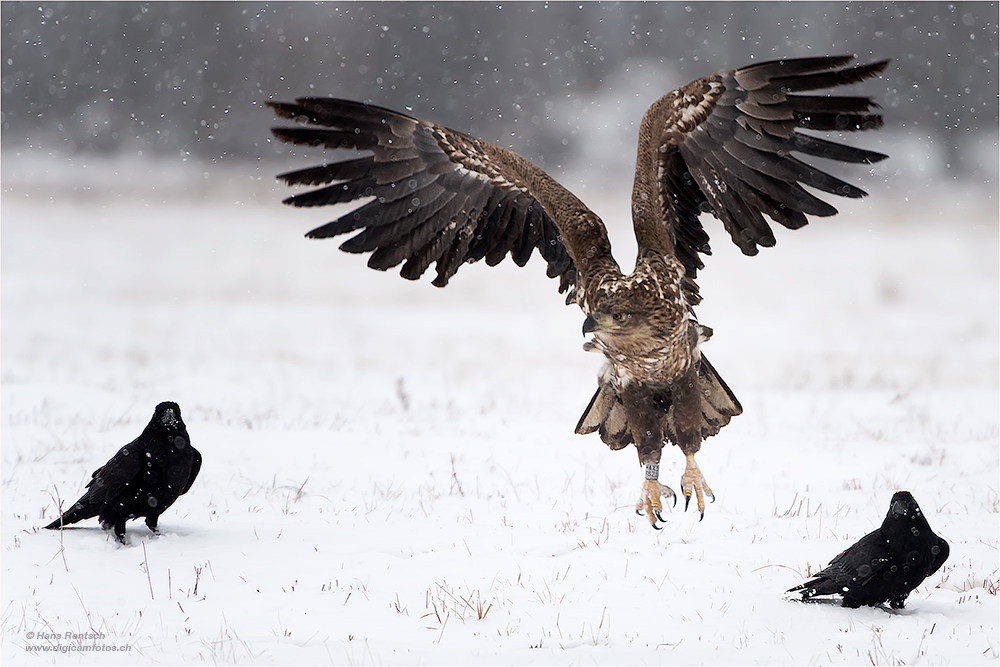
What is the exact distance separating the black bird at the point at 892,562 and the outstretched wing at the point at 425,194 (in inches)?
85.2

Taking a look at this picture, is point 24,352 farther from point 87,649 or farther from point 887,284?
point 887,284

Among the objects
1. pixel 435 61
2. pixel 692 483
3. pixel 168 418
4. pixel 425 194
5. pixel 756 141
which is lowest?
pixel 692 483

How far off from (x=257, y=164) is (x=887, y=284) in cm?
1723

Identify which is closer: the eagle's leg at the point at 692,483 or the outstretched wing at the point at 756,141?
the outstretched wing at the point at 756,141

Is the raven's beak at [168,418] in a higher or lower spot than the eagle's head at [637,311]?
lower

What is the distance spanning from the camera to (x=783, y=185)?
16.7ft

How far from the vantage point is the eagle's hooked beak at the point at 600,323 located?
4484 mm

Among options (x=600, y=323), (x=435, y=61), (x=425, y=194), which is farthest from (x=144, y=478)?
(x=435, y=61)

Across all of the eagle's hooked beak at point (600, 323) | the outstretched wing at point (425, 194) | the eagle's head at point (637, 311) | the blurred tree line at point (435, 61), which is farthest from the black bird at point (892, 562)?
the blurred tree line at point (435, 61)

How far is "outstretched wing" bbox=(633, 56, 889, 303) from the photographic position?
4703 millimetres

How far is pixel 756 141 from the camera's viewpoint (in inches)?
199

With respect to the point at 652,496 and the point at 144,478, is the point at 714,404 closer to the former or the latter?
the point at 652,496

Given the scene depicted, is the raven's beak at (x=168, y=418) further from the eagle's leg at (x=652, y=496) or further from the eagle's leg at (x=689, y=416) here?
the eagle's leg at (x=689, y=416)

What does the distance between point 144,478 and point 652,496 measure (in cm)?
309
